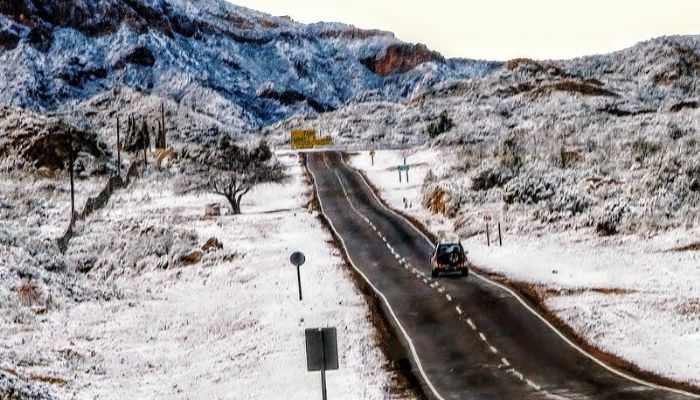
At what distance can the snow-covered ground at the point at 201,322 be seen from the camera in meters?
23.4

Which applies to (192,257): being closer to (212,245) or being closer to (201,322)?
(212,245)

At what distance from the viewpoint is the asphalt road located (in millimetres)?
19797

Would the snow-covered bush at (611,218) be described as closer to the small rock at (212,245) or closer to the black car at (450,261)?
the black car at (450,261)

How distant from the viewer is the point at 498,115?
453 ft

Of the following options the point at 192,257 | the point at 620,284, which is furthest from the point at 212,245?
the point at 620,284

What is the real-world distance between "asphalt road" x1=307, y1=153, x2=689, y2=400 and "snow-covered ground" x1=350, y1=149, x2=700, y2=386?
4.25 ft

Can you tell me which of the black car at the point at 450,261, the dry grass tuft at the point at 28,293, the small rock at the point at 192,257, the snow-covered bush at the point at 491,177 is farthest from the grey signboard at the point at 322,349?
the snow-covered bush at the point at 491,177

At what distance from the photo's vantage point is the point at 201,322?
32625 mm

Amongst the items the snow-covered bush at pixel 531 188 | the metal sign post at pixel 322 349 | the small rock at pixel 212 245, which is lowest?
the small rock at pixel 212 245

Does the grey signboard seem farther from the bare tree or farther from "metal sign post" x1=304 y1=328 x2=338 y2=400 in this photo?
the bare tree

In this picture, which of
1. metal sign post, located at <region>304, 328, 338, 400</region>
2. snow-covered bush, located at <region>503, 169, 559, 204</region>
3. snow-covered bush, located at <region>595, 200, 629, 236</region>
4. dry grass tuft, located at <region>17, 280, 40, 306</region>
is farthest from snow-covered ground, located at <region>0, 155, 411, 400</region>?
→ snow-covered bush, located at <region>595, 200, 629, 236</region>

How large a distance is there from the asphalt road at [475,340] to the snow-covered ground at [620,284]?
1.30m

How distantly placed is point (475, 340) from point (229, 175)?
41666 millimetres

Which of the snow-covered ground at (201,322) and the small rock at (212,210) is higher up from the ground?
the small rock at (212,210)
